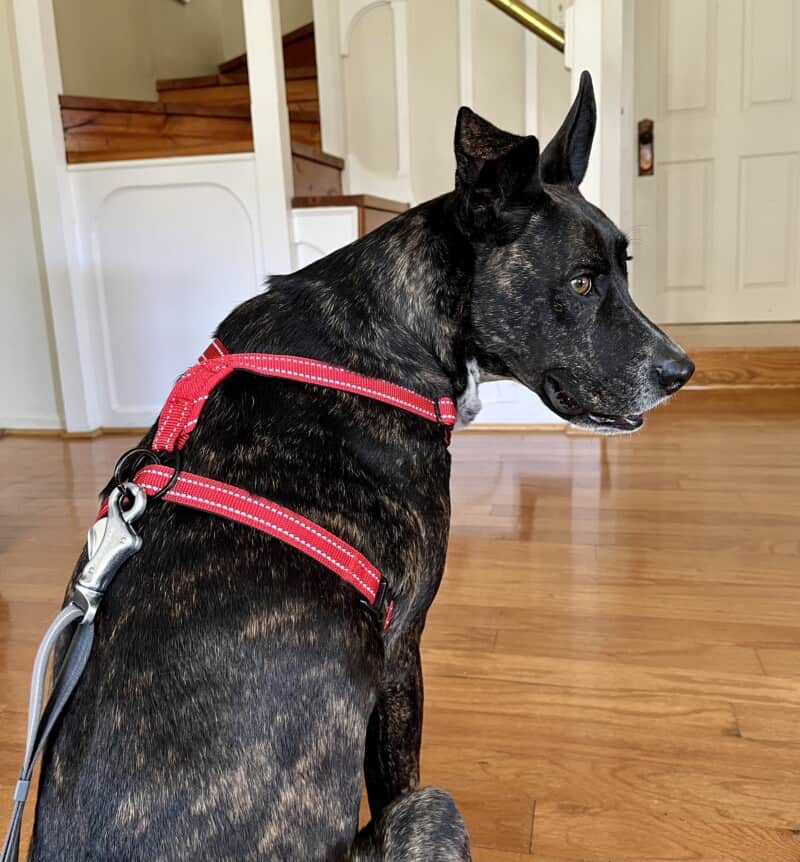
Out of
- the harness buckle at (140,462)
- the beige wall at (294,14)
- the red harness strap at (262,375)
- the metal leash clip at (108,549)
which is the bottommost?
the metal leash clip at (108,549)

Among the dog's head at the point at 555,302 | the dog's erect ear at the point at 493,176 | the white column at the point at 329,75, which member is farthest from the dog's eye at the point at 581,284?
the white column at the point at 329,75

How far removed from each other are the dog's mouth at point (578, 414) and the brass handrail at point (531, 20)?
2.74m

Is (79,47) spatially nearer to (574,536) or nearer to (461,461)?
(461,461)

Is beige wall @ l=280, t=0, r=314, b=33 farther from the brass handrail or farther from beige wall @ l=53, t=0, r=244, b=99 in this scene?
the brass handrail

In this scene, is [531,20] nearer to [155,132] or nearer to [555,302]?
[155,132]

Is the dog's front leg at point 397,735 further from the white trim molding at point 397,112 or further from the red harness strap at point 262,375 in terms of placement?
the white trim molding at point 397,112

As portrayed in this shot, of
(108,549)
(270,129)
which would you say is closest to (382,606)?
(108,549)

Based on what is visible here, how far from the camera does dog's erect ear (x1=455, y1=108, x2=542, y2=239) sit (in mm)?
986

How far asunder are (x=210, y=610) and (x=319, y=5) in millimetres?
3824

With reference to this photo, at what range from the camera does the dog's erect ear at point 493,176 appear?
3.23ft

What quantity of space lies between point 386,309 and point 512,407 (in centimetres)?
258

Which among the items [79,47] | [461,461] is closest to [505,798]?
[461,461]

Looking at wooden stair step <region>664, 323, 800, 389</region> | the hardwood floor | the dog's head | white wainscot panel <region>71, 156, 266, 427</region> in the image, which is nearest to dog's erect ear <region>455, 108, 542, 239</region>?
the dog's head

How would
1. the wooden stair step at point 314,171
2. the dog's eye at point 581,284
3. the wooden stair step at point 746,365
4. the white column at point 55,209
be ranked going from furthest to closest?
the wooden stair step at point 746,365
the wooden stair step at point 314,171
the white column at point 55,209
the dog's eye at point 581,284
